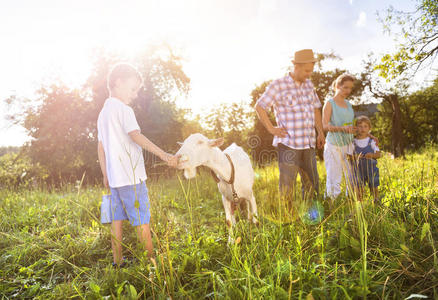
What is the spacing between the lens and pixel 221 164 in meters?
3.01

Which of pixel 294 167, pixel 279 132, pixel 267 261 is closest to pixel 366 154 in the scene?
pixel 294 167

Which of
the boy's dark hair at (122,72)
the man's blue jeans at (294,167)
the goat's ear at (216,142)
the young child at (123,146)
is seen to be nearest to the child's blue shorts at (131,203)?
the young child at (123,146)

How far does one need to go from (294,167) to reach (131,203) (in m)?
2.25

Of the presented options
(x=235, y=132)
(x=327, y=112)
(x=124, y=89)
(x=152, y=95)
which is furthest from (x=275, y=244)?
(x=152, y=95)

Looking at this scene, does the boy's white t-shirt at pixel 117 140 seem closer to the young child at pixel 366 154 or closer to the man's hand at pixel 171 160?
the man's hand at pixel 171 160

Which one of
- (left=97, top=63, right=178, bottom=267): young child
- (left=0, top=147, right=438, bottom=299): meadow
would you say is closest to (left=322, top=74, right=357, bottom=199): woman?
(left=0, top=147, right=438, bottom=299): meadow

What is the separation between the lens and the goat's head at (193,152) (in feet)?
8.43

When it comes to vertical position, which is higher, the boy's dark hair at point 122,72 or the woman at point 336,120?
the boy's dark hair at point 122,72

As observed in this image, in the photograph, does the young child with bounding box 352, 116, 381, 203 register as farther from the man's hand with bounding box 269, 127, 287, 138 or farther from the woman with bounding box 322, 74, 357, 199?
the man's hand with bounding box 269, 127, 287, 138

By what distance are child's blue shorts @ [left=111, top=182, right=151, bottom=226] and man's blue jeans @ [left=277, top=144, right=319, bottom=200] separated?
1909 mm

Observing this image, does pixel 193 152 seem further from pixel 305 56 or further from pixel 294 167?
pixel 305 56

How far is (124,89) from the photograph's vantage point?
2547mm

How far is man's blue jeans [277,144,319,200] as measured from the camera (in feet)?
11.5

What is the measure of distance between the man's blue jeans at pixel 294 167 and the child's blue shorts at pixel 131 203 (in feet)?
6.26
